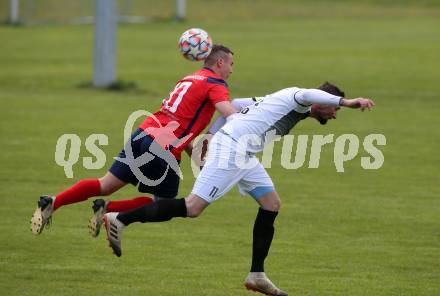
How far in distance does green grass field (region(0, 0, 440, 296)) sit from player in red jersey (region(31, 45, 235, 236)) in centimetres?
82

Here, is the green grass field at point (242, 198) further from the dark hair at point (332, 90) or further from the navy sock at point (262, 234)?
the dark hair at point (332, 90)

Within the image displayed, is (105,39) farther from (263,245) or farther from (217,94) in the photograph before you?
(263,245)

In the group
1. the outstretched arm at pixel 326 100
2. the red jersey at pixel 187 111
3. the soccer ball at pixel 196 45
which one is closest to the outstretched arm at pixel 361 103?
the outstretched arm at pixel 326 100

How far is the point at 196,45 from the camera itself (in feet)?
32.2

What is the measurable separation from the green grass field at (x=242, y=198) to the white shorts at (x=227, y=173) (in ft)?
3.16

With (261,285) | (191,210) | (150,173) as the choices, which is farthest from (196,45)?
(261,285)

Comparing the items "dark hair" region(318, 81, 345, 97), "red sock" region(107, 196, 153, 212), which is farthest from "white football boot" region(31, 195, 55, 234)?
"dark hair" region(318, 81, 345, 97)

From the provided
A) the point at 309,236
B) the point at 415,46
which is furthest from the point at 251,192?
the point at 415,46

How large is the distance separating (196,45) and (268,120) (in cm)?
114

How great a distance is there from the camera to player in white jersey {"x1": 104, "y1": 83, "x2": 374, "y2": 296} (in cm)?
909

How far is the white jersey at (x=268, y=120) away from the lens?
30.1 feet

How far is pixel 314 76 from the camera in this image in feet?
95.4

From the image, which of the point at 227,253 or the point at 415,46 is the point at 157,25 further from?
the point at 227,253

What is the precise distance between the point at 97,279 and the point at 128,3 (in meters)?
42.9
